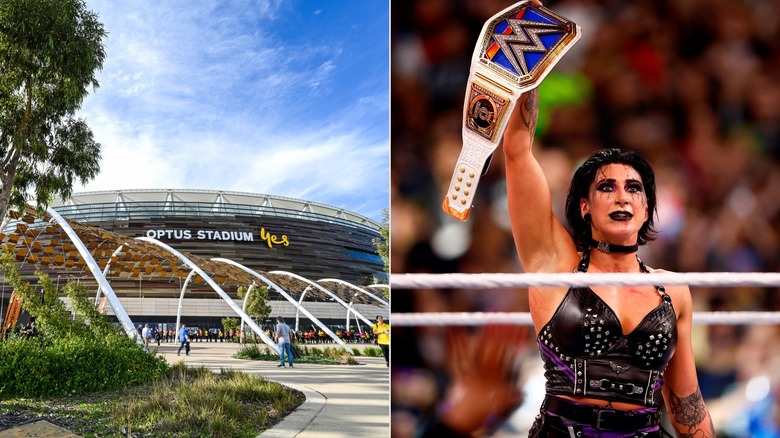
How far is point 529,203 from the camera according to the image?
169 centimetres

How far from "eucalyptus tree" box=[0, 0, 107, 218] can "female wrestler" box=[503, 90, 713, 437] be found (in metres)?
5.05

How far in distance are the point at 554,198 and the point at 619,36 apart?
23.9 inches

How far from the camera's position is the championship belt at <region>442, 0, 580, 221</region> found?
1.69 metres

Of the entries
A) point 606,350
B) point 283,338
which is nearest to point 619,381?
point 606,350

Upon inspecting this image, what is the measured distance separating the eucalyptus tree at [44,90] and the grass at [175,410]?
1.97 metres

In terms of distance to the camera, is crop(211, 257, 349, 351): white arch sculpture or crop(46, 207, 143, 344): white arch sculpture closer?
crop(46, 207, 143, 344): white arch sculpture

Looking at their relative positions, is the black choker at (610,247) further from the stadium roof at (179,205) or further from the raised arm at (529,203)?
the stadium roof at (179,205)

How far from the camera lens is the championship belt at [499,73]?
1690mm

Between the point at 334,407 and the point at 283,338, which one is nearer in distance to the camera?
the point at 334,407

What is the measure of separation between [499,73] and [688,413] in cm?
111

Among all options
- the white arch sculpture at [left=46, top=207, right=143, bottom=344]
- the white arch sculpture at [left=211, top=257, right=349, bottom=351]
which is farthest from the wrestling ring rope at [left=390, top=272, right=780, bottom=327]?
the white arch sculpture at [left=211, top=257, right=349, bottom=351]

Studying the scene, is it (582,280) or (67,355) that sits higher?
(582,280)

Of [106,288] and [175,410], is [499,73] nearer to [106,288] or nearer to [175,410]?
[175,410]

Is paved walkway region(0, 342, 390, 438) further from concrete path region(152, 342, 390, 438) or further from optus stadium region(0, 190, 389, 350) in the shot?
optus stadium region(0, 190, 389, 350)
